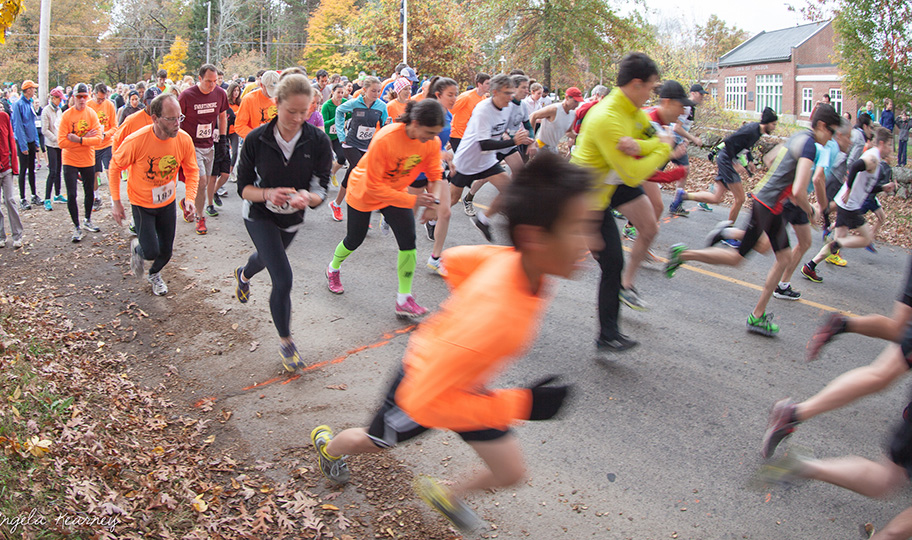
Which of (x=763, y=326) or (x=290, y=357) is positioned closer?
(x=290, y=357)

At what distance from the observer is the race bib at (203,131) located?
8836 millimetres

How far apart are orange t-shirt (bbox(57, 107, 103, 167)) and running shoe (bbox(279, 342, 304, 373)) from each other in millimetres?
5640

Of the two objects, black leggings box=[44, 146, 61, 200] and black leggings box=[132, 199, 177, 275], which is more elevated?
black leggings box=[44, 146, 61, 200]

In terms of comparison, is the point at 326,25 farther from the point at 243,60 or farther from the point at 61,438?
the point at 61,438

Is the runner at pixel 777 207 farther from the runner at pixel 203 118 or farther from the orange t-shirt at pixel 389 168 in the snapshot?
the runner at pixel 203 118

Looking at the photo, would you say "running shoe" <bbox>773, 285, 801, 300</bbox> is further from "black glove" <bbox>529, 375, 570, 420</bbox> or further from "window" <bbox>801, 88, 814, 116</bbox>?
"window" <bbox>801, 88, 814, 116</bbox>

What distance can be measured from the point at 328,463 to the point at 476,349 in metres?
1.70

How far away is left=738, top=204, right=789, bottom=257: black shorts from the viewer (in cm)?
562

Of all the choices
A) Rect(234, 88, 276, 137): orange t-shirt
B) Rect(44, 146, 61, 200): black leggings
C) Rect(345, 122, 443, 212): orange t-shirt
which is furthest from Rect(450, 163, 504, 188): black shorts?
Rect(44, 146, 61, 200): black leggings

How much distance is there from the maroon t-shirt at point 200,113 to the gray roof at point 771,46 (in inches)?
1846

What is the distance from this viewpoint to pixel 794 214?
594cm

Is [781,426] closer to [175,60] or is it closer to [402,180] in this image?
[402,180]

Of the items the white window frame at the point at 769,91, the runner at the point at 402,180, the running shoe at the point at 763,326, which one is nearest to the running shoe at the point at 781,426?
the running shoe at the point at 763,326

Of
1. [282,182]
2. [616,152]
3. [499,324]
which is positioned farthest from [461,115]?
[499,324]
